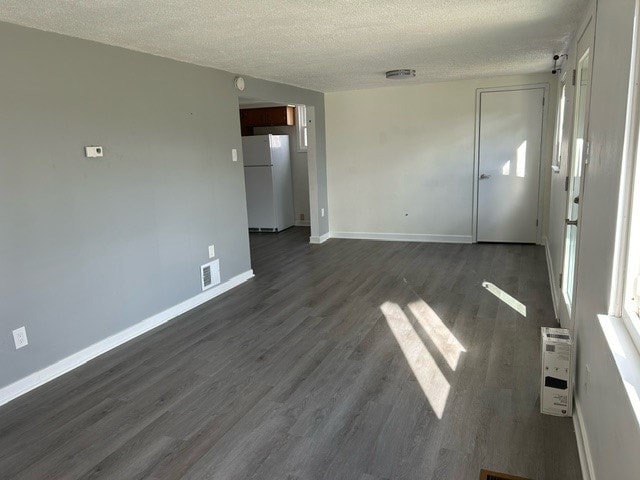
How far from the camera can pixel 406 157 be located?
6621 millimetres

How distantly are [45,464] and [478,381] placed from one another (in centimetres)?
234

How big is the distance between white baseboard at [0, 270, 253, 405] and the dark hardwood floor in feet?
0.22

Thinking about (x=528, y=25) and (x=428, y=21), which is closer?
(x=428, y=21)

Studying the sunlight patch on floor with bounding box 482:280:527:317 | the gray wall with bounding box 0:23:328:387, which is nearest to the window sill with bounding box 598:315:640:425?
the sunlight patch on floor with bounding box 482:280:527:317

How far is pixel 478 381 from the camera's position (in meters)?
2.75

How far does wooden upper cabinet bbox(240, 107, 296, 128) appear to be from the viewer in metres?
7.95

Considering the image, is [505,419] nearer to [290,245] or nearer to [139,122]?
[139,122]

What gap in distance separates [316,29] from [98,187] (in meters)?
1.91

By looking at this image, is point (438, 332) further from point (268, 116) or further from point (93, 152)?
point (268, 116)

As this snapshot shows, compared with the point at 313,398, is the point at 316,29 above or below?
above

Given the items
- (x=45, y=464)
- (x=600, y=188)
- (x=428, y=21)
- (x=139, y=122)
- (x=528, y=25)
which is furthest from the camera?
(x=139, y=122)

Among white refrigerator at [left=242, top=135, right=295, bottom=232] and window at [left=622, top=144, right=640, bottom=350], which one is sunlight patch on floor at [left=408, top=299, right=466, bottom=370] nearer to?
window at [left=622, top=144, right=640, bottom=350]

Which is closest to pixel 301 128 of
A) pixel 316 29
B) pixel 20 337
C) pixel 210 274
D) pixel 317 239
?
pixel 317 239

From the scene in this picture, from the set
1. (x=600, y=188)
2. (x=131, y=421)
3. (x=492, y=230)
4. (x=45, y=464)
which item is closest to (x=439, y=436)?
(x=600, y=188)
